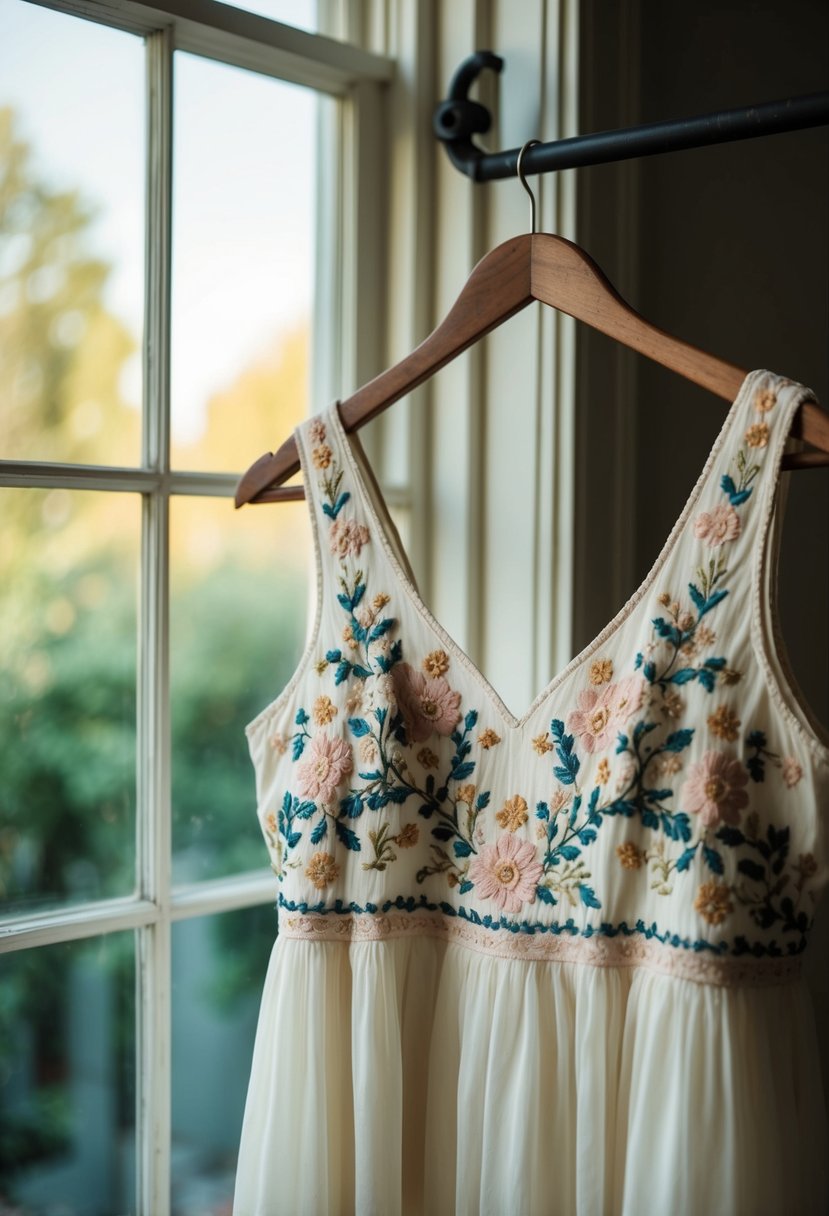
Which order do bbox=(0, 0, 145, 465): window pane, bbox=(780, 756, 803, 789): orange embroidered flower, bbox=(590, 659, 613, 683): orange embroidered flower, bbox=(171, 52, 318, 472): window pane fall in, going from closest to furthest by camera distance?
bbox=(780, 756, 803, 789): orange embroidered flower, bbox=(590, 659, 613, 683): orange embroidered flower, bbox=(0, 0, 145, 465): window pane, bbox=(171, 52, 318, 472): window pane

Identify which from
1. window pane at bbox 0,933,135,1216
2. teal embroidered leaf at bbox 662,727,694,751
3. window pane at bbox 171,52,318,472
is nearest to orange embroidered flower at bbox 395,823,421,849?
teal embroidered leaf at bbox 662,727,694,751

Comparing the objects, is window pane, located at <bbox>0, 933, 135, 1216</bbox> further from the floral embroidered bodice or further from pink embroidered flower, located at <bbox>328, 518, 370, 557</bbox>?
pink embroidered flower, located at <bbox>328, 518, 370, 557</bbox>

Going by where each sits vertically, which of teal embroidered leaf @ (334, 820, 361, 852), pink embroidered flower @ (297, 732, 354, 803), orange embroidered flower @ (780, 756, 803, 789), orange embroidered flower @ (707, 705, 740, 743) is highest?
orange embroidered flower @ (707, 705, 740, 743)

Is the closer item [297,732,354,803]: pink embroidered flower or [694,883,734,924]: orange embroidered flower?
[694,883,734,924]: orange embroidered flower

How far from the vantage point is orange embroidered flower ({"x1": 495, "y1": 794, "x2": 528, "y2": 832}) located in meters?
1.00

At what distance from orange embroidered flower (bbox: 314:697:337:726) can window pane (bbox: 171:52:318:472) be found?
1.07ft

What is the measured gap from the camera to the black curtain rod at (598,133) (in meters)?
0.91

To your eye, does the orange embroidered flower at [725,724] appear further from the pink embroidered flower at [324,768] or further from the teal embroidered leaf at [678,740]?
the pink embroidered flower at [324,768]

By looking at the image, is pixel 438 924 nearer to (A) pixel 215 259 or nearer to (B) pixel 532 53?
(A) pixel 215 259

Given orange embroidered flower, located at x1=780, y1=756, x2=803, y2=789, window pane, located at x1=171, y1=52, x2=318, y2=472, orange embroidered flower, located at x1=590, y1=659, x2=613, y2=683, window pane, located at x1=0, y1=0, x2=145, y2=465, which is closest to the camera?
orange embroidered flower, located at x1=780, y1=756, x2=803, y2=789

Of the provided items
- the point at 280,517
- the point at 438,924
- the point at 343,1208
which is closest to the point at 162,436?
the point at 280,517

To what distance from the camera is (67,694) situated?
1144 mm

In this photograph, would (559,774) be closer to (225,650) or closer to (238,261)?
(225,650)

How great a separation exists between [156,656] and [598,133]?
0.66 metres
